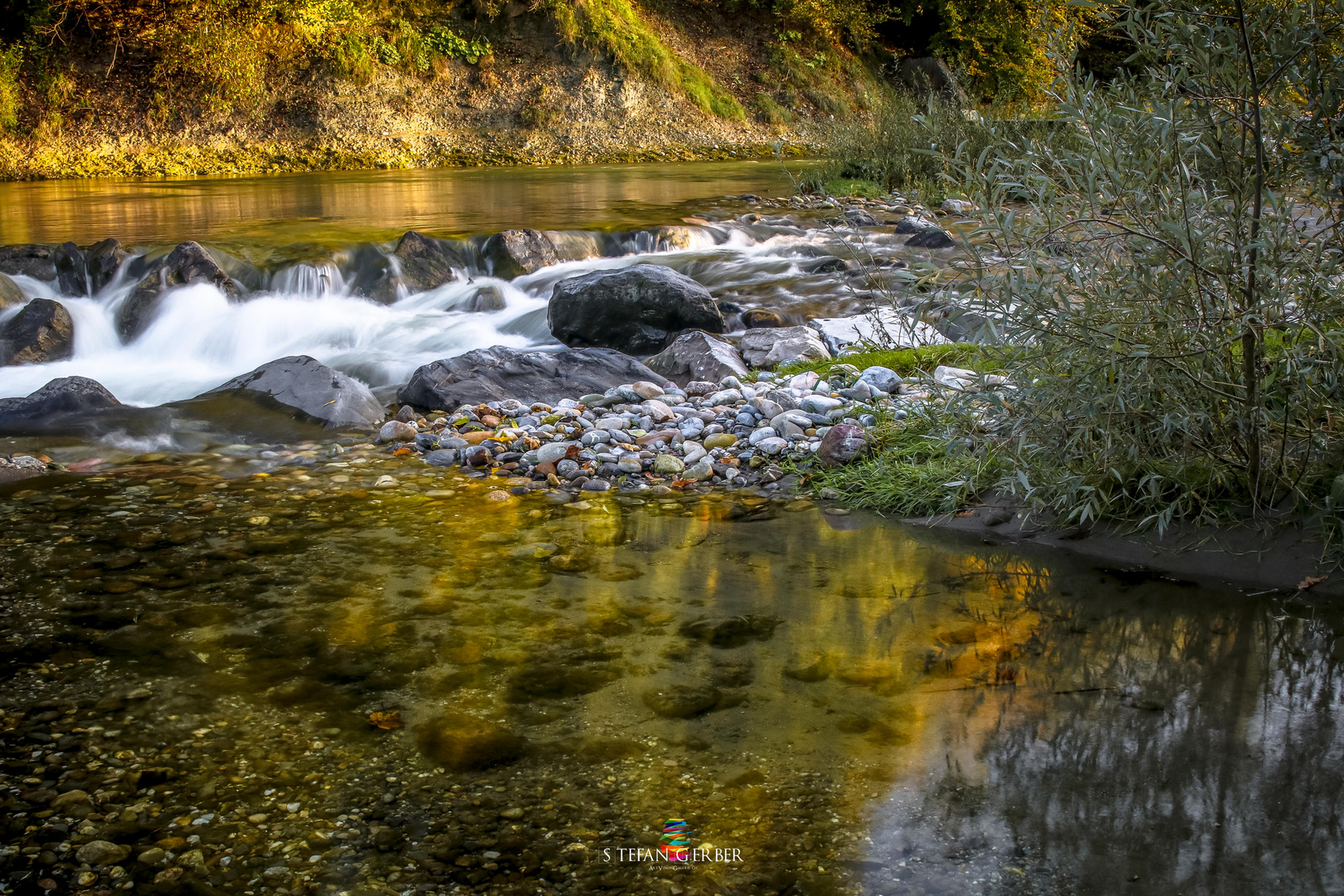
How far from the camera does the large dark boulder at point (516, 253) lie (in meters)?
11.1

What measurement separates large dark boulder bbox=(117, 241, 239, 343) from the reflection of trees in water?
8688 mm

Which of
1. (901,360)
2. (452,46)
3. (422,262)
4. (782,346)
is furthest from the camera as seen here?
(452,46)

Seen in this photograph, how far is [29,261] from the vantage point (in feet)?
34.4

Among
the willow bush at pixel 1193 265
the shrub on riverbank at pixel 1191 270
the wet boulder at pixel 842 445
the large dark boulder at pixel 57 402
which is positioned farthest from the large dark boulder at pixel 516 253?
the willow bush at pixel 1193 265

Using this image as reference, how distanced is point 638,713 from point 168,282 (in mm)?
8572

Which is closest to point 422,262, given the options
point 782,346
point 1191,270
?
point 782,346

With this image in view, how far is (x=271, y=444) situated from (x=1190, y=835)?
5446 mm

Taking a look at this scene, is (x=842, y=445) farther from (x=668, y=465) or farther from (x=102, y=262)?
(x=102, y=262)

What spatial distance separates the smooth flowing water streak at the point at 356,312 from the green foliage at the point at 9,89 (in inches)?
489

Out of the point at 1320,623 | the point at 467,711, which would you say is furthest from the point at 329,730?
the point at 1320,623

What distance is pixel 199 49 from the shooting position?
21516mm

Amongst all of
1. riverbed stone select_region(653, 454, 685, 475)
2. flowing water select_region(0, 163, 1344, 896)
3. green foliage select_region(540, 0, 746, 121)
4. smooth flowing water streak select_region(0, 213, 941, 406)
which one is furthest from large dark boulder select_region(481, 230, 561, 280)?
green foliage select_region(540, 0, 746, 121)

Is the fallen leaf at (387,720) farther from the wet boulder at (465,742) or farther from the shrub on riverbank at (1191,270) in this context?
the shrub on riverbank at (1191,270)

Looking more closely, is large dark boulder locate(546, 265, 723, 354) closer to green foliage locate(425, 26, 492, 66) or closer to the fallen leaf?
the fallen leaf
